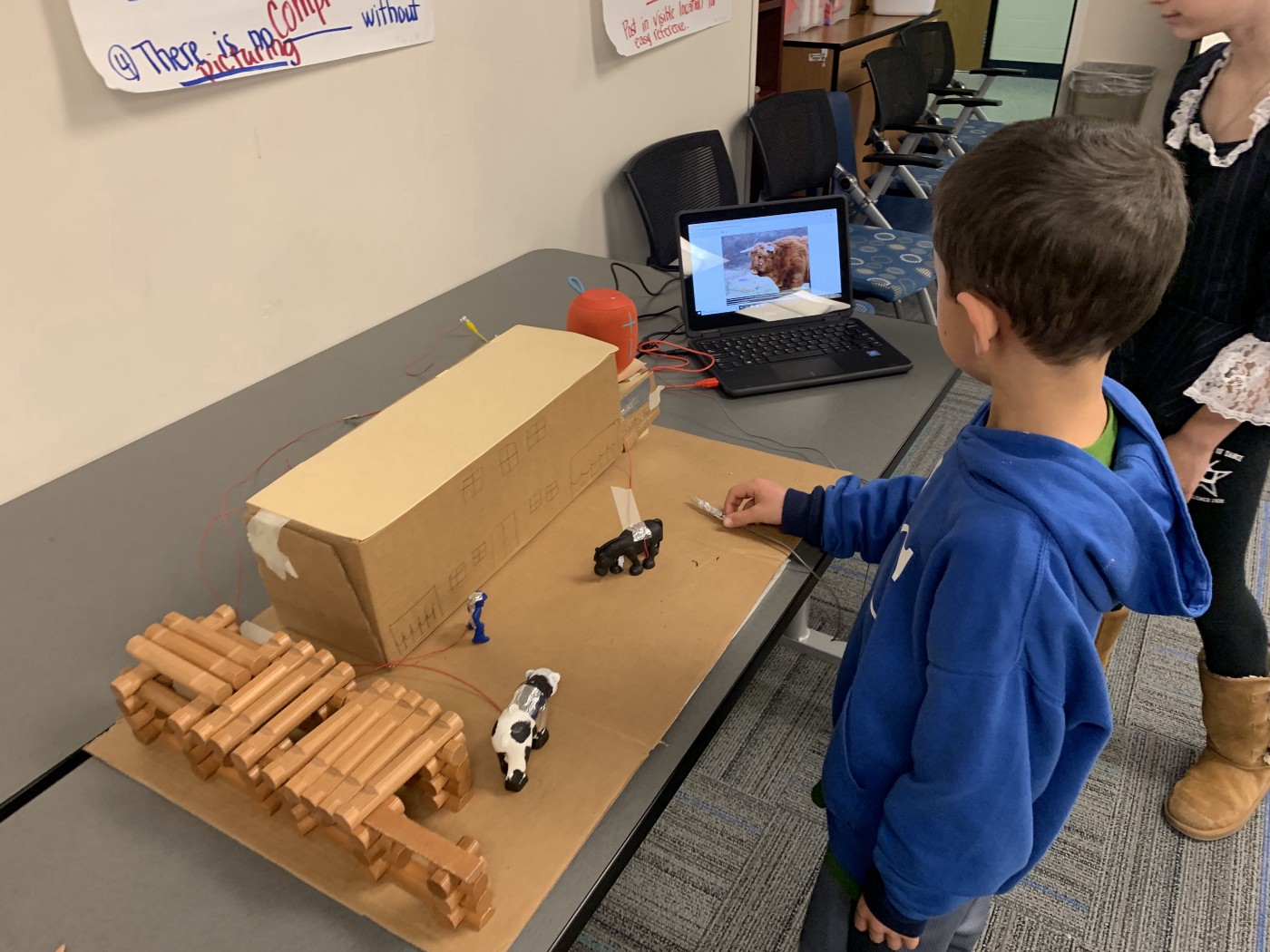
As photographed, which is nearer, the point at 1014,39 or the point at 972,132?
the point at 972,132

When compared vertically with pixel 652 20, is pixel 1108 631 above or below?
below

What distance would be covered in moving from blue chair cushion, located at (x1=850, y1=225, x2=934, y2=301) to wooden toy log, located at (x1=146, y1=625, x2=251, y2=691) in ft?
5.94

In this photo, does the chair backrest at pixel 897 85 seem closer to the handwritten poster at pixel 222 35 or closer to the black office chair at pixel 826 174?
the black office chair at pixel 826 174

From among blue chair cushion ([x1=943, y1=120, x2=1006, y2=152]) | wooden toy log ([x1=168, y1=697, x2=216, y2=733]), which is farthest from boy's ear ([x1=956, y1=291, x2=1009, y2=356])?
blue chair cushion ([x1=943, y1=120, x2=1006, y2=152])

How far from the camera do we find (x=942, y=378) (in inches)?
52.4

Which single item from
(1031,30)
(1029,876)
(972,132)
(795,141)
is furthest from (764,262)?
(1031,30)

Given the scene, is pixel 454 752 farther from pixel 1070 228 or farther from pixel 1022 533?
pixel 1070 228

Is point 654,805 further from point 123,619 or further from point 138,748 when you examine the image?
point 123,619

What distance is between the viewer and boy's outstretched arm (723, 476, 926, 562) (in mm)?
958

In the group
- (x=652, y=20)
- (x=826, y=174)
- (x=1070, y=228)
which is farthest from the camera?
(x=826, y=174)

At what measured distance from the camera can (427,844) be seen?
599mm

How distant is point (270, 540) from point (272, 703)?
0.16 meters

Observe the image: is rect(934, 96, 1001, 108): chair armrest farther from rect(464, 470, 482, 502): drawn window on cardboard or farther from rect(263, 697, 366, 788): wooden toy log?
rect(263, 697, 366, 788): wooden toy log

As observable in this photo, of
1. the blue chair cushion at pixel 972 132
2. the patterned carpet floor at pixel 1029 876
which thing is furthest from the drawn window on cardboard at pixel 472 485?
the blue chair cushion at pixel 972 132
